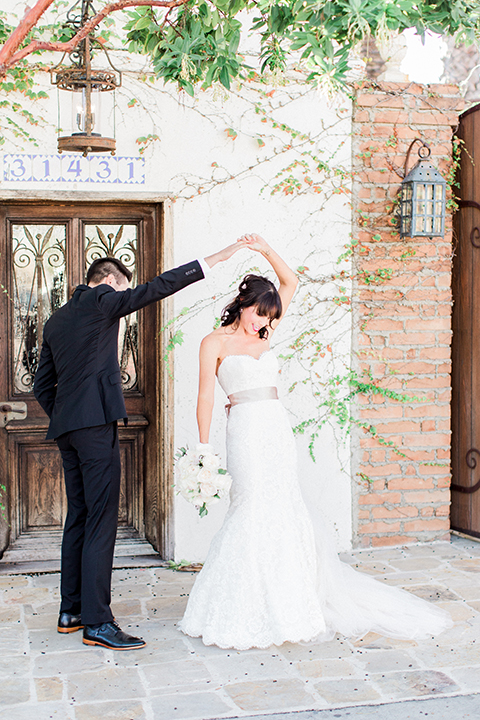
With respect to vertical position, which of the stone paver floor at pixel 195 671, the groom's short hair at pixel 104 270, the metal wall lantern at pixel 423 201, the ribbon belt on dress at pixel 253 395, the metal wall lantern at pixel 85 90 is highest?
the metal wall lantern at pixel 85 90

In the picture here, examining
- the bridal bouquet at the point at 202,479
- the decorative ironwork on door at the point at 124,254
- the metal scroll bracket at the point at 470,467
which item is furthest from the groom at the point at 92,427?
the metal scroll bracket at the point at 470,467

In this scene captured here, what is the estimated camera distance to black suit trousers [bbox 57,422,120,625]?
385cm

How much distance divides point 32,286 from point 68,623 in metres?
2.36

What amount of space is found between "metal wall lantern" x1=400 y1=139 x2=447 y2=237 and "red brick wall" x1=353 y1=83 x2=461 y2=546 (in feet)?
0.47

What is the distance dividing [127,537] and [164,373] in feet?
4.03

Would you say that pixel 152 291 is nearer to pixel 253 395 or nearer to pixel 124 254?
pixel 253 395

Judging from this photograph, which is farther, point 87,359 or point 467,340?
point 467,340

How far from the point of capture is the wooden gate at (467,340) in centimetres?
568

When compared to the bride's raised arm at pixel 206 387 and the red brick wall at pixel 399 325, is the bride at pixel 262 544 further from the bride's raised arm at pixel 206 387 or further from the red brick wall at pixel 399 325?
the red brick wall at pixel 399 325

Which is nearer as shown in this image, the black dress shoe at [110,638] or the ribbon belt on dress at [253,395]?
the black dress shoe at [110,638]

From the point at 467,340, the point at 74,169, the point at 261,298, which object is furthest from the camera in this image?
the point at 467,340

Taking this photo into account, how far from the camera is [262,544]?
391cm

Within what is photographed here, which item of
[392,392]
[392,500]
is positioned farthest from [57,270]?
[392,500]

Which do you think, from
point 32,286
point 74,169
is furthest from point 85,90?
point 32,286
